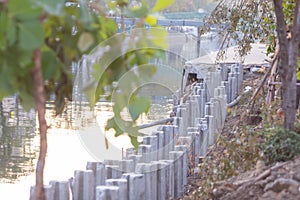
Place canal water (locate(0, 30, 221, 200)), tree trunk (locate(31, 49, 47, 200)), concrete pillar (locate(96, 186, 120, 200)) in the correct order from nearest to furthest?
tree trunk (locate(31, 49, 47, 200)), concrete pillar (locate(96, 186, 120, 200)), canal water (locate(0, 30, 221, 200))

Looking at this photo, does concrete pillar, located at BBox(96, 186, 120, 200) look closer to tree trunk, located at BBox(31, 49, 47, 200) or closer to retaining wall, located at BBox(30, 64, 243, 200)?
retaining wall, located at BBox(30, 64, 243, 200)

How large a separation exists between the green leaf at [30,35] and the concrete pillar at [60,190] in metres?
3.52

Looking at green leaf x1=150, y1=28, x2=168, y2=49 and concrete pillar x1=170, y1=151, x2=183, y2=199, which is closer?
green leaf x1=150, y1=28, x2=168, y2=49

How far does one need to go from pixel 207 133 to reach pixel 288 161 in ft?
11.8

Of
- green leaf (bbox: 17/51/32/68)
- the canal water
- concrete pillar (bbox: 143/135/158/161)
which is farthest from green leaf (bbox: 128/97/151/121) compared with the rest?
concrete pillar (bbox: 143/135/158/161)

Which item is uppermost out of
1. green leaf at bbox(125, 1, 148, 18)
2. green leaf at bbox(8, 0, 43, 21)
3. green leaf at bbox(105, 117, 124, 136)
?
green leaf at bbox(125, 1, 148, 18)

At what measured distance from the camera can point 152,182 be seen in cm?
612

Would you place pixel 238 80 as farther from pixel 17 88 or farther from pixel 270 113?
pixel 17 88

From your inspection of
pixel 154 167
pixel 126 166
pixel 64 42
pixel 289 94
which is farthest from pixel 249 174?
pixel 64 42

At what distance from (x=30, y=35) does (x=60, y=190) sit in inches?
141

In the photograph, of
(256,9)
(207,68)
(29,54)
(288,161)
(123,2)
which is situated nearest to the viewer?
(29,54)

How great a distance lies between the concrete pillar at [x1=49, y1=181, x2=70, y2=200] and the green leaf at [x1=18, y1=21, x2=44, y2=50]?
3.52 meters

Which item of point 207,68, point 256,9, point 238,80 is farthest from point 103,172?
point 207,68

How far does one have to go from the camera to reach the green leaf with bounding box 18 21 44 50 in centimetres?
260
